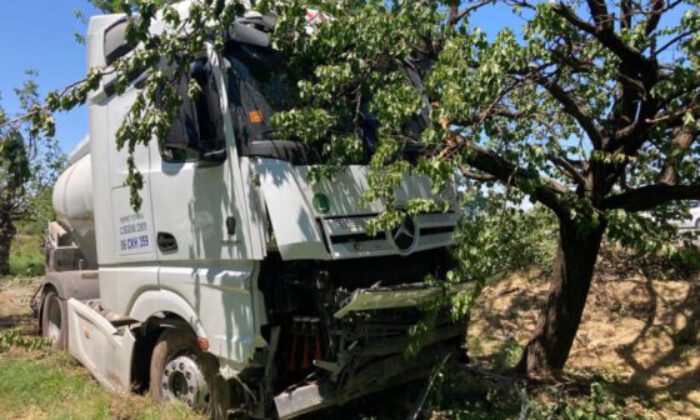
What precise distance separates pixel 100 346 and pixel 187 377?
1.65 m

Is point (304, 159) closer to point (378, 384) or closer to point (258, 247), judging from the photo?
point (258, 247)

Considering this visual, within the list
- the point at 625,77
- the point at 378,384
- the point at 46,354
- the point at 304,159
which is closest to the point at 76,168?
the point at 46,354

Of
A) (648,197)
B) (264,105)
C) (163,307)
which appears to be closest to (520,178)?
(648,197)

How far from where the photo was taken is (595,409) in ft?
17.4

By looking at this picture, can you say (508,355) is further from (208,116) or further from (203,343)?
(208,116)

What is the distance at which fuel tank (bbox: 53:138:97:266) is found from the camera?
729 cm

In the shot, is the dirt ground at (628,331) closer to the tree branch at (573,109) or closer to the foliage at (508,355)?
the foliage at (508,355)

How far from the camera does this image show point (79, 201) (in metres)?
7.46

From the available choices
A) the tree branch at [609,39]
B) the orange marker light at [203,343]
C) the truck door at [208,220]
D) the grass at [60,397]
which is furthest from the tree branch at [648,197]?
the grass at [60,397]

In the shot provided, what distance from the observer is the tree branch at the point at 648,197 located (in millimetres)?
5367

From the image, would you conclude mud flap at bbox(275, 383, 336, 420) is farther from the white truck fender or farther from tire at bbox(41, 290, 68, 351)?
tire at bbox(41, 290, 68, 351)

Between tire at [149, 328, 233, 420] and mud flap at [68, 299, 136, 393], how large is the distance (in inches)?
15.6

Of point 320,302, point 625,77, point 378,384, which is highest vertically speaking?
point 625,77

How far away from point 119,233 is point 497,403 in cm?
376
